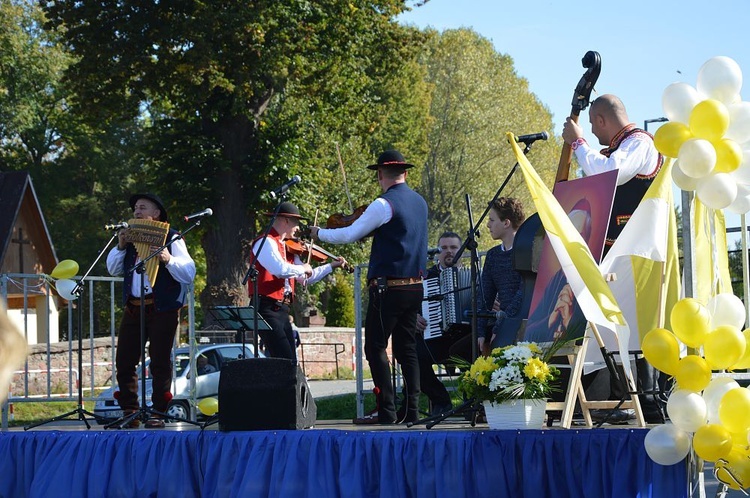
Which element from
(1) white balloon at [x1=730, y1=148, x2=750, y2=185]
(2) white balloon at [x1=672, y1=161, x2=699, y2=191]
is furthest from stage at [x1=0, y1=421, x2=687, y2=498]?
(1) white balloon at [x1=730, y1=148, x2=750, y2=185]

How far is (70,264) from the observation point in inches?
312

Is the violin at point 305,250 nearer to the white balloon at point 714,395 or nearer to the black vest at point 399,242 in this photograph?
the black vest at point 399,242

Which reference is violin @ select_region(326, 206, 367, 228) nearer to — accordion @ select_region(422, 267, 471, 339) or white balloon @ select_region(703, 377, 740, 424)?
accordion @ select_region(422, 267, 471, 339)

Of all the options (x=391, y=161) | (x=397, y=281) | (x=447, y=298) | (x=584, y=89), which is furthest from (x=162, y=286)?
(x=584, y=89)

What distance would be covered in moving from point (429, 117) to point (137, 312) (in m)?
34.2

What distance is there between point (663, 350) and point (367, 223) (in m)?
2.60

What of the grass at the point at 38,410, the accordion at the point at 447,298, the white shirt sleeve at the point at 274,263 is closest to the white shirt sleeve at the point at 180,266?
the white shirt sleeve at the point at 274,263

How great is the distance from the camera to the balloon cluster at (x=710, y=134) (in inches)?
197

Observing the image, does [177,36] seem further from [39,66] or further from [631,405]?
[39,66]

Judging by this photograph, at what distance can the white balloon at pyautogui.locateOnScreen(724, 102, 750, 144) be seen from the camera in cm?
508

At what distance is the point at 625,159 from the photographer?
19.6 ft

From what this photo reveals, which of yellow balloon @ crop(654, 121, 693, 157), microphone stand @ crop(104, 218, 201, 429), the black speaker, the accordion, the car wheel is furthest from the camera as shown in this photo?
the car wheel

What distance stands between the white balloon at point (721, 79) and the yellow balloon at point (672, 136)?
0.87ft

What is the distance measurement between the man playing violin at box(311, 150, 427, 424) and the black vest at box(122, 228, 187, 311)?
1.25 meters
